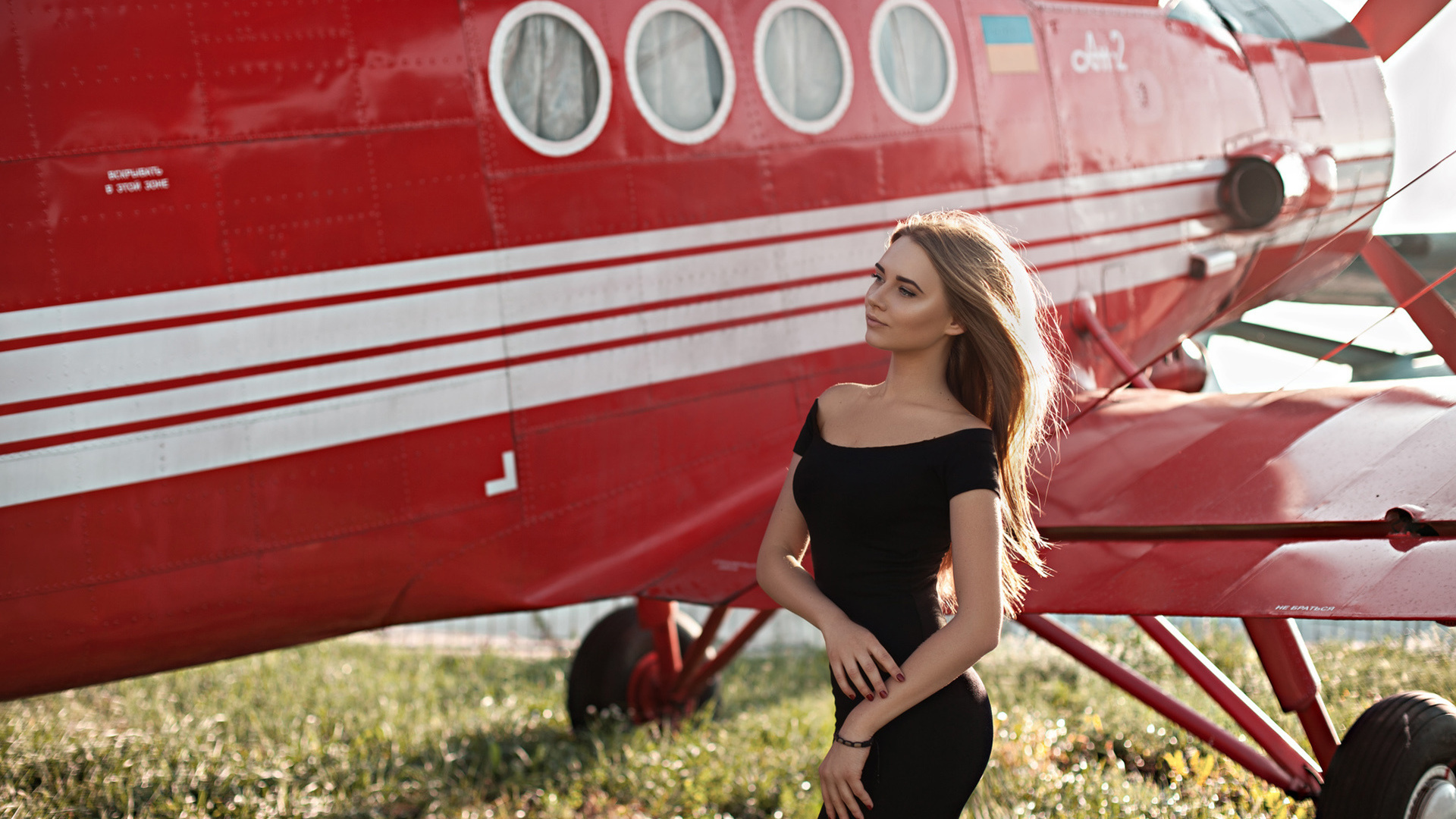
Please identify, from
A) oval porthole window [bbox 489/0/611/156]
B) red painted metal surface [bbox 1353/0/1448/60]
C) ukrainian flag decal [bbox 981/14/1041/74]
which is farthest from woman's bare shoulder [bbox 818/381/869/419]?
red painted metal surface [bbox 1353/0/1448/60]

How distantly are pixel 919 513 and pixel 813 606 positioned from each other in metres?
0.28

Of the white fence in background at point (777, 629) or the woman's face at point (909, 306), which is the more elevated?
the woman's face at point (909, 306)

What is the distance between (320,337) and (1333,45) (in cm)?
560

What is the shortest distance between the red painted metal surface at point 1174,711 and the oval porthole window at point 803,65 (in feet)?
7.12

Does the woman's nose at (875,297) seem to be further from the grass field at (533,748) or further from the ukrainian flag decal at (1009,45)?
the ukrainian flag decal at (1009,45)

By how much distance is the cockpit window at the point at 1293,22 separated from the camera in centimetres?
591

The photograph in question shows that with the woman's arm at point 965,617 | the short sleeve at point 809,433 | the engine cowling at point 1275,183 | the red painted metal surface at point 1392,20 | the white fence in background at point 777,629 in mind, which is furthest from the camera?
the white fence in background at point 777,629

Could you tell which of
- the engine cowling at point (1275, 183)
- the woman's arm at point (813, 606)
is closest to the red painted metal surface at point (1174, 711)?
the woman's arm at point (813, 606)

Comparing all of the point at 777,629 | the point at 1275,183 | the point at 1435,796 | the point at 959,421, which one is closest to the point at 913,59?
the point at 1275,183

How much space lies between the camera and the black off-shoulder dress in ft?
6.53

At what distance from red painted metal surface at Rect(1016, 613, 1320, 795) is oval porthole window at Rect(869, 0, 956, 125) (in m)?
2.28

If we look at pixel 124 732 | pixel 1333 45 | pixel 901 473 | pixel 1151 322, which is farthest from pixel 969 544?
pixel 1333 45

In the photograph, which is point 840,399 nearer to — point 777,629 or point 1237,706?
point 1237,706

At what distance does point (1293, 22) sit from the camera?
5.93 metres
